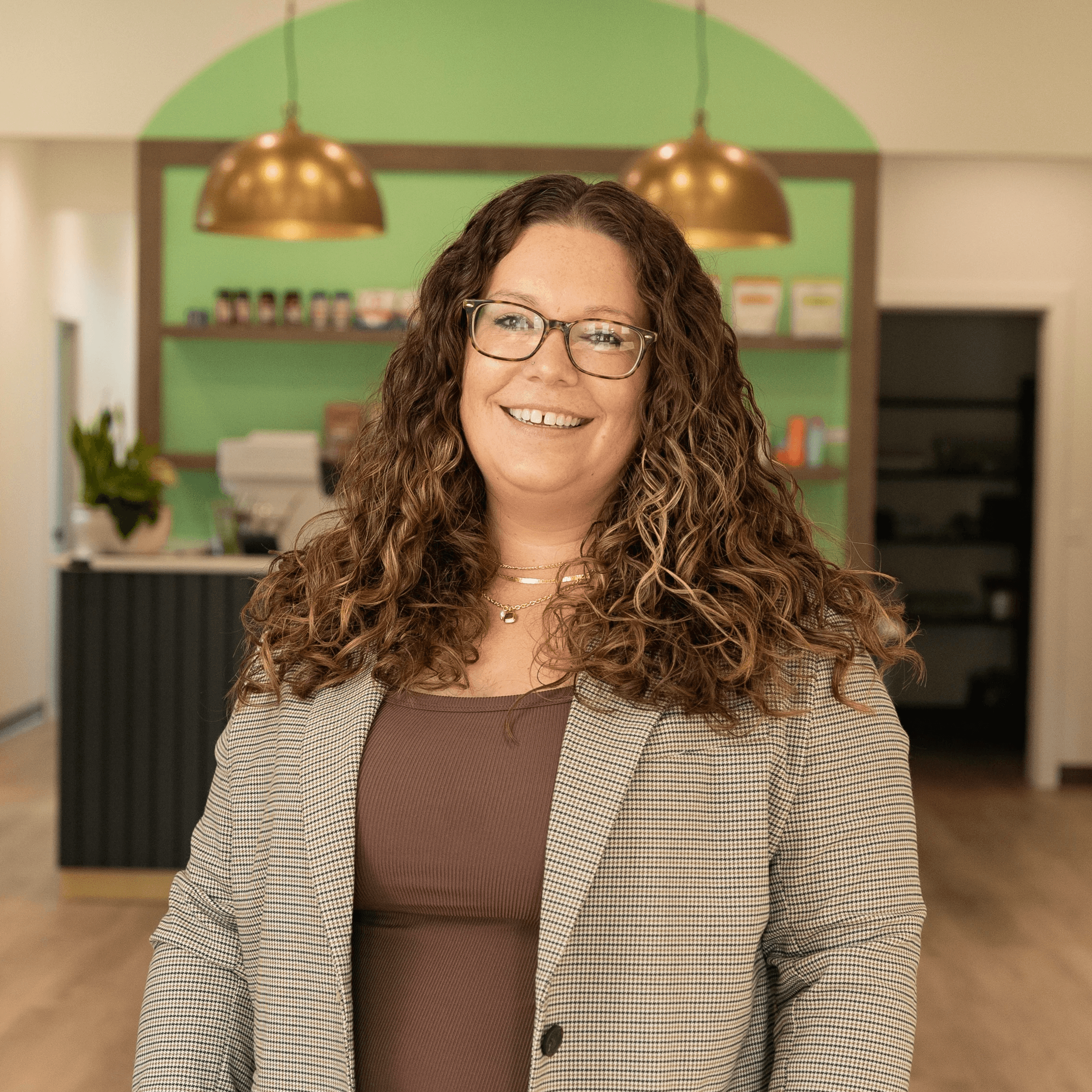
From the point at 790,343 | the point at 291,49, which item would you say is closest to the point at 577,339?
the point at 790,343

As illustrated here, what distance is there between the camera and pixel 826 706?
114cm

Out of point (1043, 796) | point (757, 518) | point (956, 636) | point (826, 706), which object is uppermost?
point (757, 518)

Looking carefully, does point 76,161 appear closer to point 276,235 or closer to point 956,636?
point 276,235

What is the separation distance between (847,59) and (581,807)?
207 inches

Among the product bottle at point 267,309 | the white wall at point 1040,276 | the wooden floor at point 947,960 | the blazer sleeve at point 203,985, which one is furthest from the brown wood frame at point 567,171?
the blazer sleeve at point 203,985

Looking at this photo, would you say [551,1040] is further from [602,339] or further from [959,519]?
[959,519]

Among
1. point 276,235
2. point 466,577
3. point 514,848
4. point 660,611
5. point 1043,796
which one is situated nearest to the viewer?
point 514,848

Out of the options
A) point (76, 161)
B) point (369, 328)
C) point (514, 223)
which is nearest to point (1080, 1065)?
point (514, 223)

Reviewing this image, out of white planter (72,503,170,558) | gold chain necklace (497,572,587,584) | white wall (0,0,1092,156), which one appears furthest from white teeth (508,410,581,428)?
white wall (0,0,1092,156)

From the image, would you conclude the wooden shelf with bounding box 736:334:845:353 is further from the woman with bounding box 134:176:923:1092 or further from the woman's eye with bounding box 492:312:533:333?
the woman's eye with bounding box 492:312:533:333

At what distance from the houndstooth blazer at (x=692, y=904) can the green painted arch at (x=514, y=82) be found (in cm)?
499

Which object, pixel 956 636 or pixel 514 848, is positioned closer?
pixel 514 848

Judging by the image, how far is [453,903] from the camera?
3.75ft

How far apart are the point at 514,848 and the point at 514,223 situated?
0.61 meters
